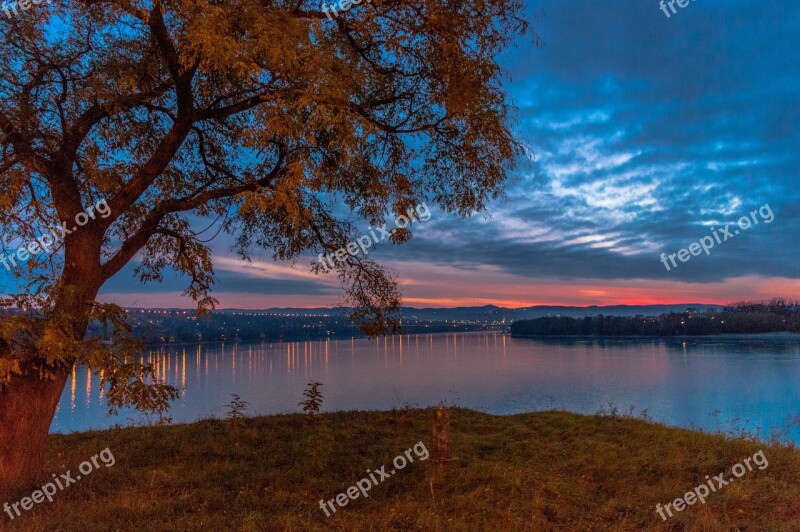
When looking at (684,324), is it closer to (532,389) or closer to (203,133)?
(532,389)

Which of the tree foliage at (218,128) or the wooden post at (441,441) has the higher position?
the tree foliage at (218,128)

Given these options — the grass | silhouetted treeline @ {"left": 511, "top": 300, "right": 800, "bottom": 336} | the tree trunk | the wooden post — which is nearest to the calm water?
the grass

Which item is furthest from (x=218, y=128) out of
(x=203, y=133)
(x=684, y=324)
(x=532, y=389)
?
(x=684, y=324)

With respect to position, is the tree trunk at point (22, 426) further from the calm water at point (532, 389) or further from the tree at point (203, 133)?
the calm water at point (532, 389)

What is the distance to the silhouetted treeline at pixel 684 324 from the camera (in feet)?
382

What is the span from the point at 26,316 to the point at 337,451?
499cm

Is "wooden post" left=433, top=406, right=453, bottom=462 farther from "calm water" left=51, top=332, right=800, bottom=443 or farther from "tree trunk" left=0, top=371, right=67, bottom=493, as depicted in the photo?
"calm water" left=51, top=332, right=800, bottom=443

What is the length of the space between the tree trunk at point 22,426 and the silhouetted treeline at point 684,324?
5385 inches

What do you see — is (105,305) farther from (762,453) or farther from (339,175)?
(762,453)

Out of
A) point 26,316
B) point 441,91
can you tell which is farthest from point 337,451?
point 441,91

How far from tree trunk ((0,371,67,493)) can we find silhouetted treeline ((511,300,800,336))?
137m

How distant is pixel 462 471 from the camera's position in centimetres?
763

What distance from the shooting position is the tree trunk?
6.88 metres

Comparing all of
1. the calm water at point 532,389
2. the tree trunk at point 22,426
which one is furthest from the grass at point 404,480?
the calm water at point 532,389
